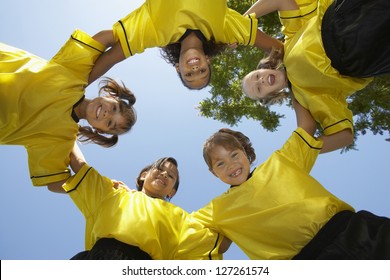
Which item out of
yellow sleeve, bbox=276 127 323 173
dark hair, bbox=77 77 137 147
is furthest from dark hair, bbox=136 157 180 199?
yellow sleeve, bbox=276 127 323 173

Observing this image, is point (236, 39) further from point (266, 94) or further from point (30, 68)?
point (30, 68)

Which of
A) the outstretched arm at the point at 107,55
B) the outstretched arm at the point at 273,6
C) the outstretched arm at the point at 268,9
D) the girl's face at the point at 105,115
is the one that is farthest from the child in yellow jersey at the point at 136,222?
the outstretched arm at the point at 273,6

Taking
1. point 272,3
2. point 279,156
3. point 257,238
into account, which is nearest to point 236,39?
point 272,3

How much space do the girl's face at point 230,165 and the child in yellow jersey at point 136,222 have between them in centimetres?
45

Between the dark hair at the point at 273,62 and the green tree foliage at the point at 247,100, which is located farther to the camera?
the green tree foliage at the point at 247,100

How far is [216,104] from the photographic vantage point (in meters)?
6.73

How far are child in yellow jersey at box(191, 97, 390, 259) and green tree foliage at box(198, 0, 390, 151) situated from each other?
308 centimetres

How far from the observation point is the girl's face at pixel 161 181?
3456 millimetres

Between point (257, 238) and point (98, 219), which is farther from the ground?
point (257, 238)

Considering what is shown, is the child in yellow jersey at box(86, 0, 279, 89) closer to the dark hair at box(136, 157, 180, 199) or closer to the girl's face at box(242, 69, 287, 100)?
the girl's face at box(242, 69, 287, 100)

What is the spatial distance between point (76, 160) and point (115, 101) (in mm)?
653

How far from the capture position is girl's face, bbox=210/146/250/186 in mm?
3018

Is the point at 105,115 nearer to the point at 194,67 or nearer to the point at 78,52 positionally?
the point at 78,52

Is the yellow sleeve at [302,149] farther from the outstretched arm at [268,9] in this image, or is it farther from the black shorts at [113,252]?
the black shorts at [113,252]
